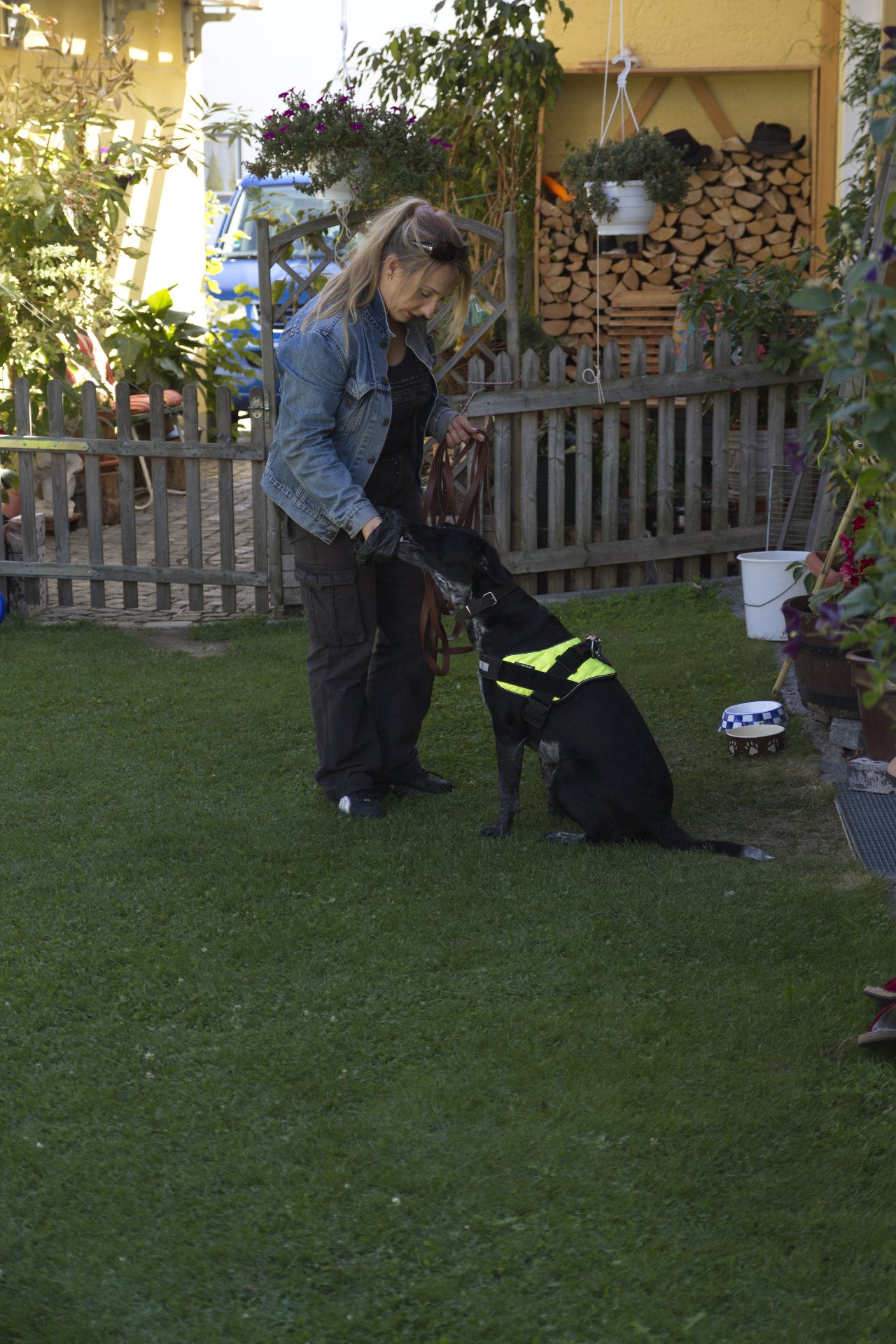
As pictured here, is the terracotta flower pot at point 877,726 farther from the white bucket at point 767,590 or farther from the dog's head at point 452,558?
the white bucket at point 767,590

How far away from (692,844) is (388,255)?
1.90 meters

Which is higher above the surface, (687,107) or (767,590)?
(687,107)

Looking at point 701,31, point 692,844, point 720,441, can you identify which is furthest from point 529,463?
point 701,31

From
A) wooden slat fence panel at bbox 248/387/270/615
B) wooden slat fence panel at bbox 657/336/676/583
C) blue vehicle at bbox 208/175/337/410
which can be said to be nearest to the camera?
wooden slat fence panel at bbox 248/387/270/615

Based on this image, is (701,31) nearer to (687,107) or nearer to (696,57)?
(696,57)

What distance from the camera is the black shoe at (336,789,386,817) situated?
4.17 meters

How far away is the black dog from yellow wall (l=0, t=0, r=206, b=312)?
7.69 m

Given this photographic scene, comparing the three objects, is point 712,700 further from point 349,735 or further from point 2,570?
point 2,570

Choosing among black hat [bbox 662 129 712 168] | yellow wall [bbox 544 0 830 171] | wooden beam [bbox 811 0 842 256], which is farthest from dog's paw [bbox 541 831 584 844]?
black hat [bbox 662 129 712 168]

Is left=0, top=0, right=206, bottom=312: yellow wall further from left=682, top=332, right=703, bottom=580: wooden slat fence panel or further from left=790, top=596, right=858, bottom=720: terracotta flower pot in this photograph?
left=790, top=596, right=858, bottom=720: terracotta flower pot

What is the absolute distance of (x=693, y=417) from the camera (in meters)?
6.88

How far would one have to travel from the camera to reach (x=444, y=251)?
12.0 feet

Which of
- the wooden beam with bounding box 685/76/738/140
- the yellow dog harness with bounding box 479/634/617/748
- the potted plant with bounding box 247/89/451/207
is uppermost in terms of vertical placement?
the wooden beam with bounding box 685/76/738/140

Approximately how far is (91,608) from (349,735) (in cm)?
337
